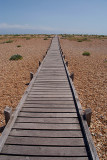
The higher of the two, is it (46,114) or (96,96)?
(46,114)

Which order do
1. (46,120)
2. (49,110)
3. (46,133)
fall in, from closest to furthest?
1. (46,133)
2. (46,120)
3. (49,110)

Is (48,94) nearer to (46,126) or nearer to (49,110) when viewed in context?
(49,110)

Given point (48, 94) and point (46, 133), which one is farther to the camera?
point (48, 94)

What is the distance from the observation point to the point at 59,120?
13.6 feet

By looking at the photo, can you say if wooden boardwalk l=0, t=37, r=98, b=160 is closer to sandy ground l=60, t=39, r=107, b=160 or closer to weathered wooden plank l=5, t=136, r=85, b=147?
weathered wooden plank l=5, t=136, r=85, b=147

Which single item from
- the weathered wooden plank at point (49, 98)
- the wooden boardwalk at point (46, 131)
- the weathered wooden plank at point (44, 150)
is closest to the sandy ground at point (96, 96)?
the wooden boardwalk at point (46, 131)

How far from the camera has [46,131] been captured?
146 inches

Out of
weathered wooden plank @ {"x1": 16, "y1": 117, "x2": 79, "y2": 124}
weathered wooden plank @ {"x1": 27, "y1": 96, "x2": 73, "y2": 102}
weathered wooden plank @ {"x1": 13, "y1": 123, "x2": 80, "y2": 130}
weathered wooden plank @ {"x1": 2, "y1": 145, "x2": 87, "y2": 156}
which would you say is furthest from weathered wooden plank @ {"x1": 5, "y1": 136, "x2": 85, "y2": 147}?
weathered wooden plank @ {"x1": 27, "y1": 96, "x2": 73, "y2": 102}

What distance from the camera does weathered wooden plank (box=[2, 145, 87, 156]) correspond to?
307 centimetres

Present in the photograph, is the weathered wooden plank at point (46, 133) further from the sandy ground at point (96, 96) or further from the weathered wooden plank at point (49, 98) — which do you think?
the weathered wooden plank at point (49, 98)

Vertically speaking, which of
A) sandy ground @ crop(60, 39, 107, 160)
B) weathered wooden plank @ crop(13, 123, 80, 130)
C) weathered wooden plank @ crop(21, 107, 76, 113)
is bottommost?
sandy ground @ crop(60, 39, 107, 160)

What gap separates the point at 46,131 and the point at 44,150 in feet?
1.94

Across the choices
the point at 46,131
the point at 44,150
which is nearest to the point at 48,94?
the point at 46,131

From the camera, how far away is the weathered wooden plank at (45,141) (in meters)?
3.30
